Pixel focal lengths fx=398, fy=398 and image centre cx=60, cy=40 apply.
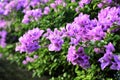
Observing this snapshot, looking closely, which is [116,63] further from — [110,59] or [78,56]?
[78,56]

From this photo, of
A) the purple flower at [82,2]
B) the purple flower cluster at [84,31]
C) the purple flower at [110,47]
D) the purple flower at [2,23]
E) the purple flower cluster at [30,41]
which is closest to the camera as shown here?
the purple flower at [110,47]

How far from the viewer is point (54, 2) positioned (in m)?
4.51

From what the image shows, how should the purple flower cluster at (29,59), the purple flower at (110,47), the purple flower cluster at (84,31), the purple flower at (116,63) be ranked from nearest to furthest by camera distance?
the purple flower at (116,63) → the purple flower at (110,47) → the purple flower cluster at (84,31) → the purple flower cluster at (29,59)

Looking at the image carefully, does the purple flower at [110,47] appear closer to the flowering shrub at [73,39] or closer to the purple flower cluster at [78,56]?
the flowering shrub at [73,39]

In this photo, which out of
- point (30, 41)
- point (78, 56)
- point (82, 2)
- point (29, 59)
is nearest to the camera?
point (78, 56)

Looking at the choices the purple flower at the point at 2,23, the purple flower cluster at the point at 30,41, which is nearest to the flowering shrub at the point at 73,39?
the purple flower cluster at the point at 30,41

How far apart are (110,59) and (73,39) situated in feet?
1.15

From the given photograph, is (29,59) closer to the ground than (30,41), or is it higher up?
closer to the ground

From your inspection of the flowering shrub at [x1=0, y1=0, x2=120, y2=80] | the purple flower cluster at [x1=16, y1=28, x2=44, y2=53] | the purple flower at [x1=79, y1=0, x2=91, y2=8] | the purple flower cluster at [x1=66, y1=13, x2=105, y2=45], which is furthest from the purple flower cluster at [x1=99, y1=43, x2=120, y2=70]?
the purple flower at [x1=79, y1=0, x2=91, y2=8]

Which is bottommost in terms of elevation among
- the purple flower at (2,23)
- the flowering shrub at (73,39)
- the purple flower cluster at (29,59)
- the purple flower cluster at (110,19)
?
the purple flower at (2,23)

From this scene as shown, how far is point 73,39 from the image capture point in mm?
3039

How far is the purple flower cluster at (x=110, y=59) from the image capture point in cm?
279

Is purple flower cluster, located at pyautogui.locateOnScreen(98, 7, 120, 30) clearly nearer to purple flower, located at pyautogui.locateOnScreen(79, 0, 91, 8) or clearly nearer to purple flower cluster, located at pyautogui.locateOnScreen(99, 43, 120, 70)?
purple flower cluster, located at pyautogui.locateOnScreen(99, 43, 120, 70)

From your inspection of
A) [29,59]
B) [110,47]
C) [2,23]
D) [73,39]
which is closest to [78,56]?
[73,39]
